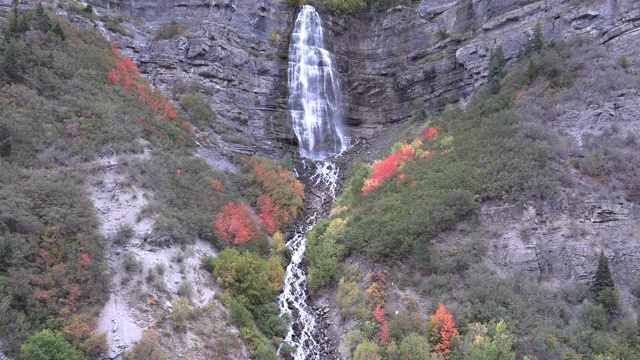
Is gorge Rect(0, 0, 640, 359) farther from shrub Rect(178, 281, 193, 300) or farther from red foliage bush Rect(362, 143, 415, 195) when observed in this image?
shrub Rect(178, 281, 193, 300)

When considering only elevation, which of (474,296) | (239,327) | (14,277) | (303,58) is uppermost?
(303,58)

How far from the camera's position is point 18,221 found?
2036cm

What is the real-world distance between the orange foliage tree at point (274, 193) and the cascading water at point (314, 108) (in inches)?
48.2

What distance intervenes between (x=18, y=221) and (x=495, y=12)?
4023 cm

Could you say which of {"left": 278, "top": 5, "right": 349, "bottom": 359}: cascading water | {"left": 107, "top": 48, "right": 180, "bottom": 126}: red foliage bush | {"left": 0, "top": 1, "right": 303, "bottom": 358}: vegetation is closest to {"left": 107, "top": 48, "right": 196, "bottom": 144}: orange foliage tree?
{"left": 107, "top": 48, "right": 180, "bottom": 126}: red foliage bush

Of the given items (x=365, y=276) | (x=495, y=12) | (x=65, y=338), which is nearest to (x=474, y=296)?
(x=365, y=276)

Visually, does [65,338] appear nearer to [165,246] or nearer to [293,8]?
[165,246]

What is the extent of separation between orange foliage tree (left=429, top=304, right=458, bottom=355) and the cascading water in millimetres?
10964

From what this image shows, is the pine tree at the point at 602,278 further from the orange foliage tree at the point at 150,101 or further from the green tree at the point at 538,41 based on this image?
the orange foliage tree at the point at 150,101

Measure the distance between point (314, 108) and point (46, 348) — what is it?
3366 cm

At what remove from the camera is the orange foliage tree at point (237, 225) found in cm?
2752

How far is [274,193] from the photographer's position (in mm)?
33781

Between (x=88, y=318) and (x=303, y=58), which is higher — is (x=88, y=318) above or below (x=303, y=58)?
below

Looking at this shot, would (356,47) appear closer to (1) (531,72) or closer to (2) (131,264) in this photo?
(1) (531,72)
